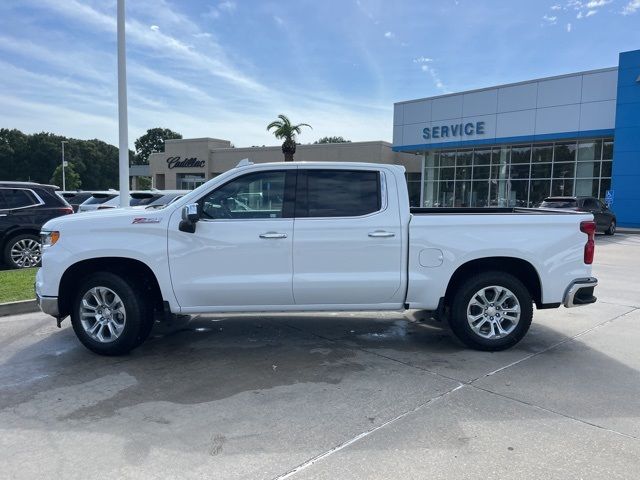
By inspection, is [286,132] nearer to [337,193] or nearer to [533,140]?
[533,140]

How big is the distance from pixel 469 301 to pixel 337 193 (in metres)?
1.78

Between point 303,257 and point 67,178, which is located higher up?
point 67,178

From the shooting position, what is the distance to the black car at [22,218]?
10.1 metres

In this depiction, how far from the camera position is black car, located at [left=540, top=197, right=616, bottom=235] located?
756 inches

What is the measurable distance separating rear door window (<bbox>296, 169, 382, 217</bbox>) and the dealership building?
87.5 ft

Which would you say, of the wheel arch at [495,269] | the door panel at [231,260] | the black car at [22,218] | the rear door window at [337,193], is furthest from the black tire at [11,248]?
the wheel arch at [495,269]

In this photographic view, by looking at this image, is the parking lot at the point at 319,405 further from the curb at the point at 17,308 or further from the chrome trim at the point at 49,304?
the curb at the point at 17,308

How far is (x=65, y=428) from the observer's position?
12.3 feet

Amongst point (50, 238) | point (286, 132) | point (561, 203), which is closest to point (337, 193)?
point (50, 238)

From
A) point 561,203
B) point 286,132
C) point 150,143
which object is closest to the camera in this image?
point 561,203

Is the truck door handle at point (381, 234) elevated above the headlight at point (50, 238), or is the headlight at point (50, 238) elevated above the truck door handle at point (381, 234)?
the truck door handle at point (381, 234)

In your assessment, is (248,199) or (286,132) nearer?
(248,199)

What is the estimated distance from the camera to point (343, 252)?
5.19 m

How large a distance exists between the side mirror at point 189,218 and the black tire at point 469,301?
109 inches
